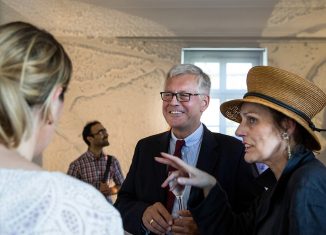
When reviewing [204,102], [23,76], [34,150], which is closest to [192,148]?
[204,102]

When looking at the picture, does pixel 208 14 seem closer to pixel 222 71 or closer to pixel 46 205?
pixel 222 71

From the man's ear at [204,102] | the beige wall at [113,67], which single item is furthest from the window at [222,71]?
the man's ear at [204,102]

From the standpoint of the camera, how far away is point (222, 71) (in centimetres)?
565

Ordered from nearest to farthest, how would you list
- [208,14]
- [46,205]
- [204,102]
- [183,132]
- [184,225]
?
[46,205] < [184,225] < [183,132] < [204,102] < [208,14]

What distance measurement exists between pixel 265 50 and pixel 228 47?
43 cm

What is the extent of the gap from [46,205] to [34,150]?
0.21 metres

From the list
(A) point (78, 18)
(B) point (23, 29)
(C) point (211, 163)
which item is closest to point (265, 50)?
(A) point (78, 18)

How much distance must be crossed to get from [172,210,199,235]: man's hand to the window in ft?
11.9

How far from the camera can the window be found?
5566 millimetres

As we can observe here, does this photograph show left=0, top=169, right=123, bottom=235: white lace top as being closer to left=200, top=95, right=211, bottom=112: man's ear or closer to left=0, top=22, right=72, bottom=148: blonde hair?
left=0, top=22, right=72, bottom=148: blonde hair

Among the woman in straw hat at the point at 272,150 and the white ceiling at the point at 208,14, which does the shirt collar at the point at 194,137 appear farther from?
the white ceiling at the point at 208,14

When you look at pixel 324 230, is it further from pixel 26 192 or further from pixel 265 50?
pixel 265 50

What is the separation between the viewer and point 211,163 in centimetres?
224

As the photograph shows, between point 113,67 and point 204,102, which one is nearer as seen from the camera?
point 204,102
